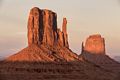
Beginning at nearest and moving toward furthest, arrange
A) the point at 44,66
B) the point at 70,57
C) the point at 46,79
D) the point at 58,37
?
the point at 46,79, the point at 44,66, the point at 70,57, the point at 58,37

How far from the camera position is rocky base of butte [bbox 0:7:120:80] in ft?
501

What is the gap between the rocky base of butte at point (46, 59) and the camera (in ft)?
501

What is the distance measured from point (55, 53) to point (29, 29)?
15.4 meters

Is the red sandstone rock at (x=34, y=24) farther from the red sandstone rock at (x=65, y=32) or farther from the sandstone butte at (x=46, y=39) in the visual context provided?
the red sandstone rock at (x=65, y=32)

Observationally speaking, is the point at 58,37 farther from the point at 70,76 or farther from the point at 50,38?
the point at 70,76

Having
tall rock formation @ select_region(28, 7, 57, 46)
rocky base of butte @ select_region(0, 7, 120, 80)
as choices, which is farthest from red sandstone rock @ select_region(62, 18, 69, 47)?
tall rock formation @ select_region(28, 7, 57, 46)

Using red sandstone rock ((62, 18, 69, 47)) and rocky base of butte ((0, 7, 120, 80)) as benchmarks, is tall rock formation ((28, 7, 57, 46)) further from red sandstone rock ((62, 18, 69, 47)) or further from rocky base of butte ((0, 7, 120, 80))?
red sandstone rock ((62, 18, 69, 47))

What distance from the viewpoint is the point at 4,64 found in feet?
536

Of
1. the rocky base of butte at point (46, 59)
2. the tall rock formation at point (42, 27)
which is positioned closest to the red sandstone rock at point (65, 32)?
the rocky base of butte at point (46, 59)

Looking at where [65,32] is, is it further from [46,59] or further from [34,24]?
[46,59]

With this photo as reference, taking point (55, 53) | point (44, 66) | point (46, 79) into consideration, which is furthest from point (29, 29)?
point (46, 79)

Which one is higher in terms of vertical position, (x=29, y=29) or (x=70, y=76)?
(x=29, y=29)

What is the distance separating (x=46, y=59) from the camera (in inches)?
6486

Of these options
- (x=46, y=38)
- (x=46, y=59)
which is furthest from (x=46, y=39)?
(x=46, y=59)
